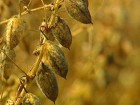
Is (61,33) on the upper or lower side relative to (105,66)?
upper

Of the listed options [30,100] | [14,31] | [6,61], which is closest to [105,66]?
[6,61]

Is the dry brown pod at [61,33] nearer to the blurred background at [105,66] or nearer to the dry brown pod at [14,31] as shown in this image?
the dry brown pod at [14,31]

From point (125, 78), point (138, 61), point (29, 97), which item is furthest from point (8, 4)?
point (138, 61)

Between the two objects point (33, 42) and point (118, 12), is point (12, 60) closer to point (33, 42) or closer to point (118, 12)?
point (33, 42)

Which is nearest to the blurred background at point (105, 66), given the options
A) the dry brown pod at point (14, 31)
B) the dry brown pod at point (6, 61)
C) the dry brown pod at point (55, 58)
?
the dry brown pod at point (6, 61)

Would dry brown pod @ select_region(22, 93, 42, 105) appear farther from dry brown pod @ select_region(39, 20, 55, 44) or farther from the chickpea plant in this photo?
dry brown pod @ select_region(39, 20, 55, 44)

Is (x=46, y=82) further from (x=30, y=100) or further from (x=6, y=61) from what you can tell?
(x=6, y=61)
